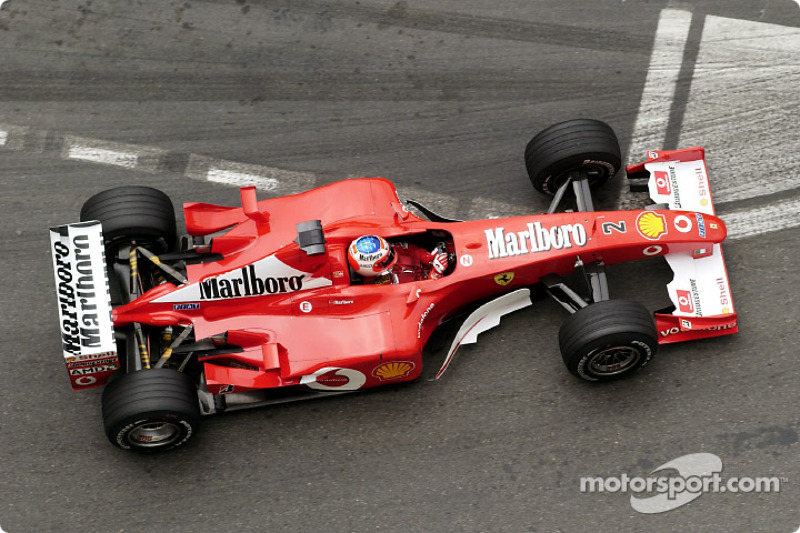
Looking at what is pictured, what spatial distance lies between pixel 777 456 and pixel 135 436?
5.25 m

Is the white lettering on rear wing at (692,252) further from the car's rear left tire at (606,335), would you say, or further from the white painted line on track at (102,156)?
the white painted line on track at (102,156)

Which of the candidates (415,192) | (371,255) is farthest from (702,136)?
(371,255)

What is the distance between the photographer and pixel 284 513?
7.81 meters

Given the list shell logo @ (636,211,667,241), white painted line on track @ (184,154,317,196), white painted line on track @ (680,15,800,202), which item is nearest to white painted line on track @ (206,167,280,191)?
white painted line on track @ (184,154,317,196)

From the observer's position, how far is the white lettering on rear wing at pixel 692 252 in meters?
8.03

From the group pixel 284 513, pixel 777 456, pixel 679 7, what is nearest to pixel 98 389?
pixel 284 513

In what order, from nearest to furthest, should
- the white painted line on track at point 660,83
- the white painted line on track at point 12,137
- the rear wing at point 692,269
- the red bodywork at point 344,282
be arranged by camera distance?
1. the red bodywork at point 344,282
2. the rear wing at point 692,269
3. the white painted line on track at point 660,83
4. the white painted line on track at point 12,137

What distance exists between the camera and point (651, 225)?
8031mm

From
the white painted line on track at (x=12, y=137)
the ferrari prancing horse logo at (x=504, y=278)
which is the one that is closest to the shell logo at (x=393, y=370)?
the ferrari prancing horse logo at (x=504, y=278)

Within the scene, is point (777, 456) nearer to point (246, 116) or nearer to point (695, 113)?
point (695, 113)

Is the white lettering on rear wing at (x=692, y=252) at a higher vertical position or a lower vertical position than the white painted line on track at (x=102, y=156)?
lower

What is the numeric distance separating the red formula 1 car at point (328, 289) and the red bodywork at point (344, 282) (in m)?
0.01

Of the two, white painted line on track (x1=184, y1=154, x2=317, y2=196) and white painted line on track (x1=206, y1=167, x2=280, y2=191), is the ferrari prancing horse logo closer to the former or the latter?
white painted line on track (x1=184, y1=154, x2=317, y2=196)

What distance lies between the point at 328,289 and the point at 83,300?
190cm
